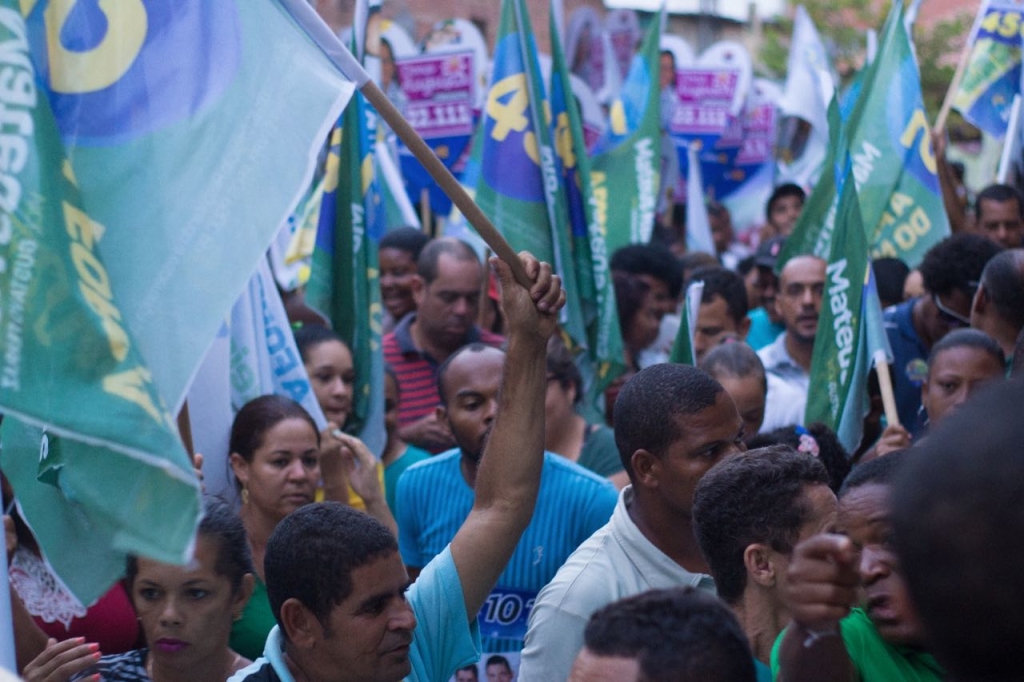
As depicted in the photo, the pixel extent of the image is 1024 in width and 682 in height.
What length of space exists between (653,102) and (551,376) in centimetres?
371

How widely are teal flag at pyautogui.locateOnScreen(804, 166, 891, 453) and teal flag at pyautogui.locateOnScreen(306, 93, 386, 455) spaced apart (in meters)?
1.89

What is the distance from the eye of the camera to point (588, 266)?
6754 millimetres

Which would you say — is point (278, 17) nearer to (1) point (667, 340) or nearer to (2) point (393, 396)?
(2) point (393, 396)

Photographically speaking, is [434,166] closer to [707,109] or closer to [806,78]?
[806,78]

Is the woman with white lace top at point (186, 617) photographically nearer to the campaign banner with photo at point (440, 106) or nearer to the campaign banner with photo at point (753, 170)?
the campaign banner with photo at point (440, 106)

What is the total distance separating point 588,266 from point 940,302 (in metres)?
1.69

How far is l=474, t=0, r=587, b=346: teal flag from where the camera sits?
660cm

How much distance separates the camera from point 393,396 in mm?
6133

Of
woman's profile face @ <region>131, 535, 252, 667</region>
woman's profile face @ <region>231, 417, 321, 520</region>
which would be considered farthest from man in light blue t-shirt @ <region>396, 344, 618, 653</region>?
woman's profile face @ <region>131, 535, 252, 667</region>

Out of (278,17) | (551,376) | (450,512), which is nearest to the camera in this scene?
(278,17)

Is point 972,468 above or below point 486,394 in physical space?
above

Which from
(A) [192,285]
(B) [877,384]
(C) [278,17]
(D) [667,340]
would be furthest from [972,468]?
(D) [667,340]

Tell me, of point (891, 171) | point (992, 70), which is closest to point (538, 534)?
point (891, 171)

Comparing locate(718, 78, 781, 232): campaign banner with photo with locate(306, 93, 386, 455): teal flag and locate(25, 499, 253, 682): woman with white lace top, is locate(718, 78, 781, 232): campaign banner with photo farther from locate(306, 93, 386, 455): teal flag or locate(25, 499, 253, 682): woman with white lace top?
locate(25, 499, 253, 682): woman with white lace top
